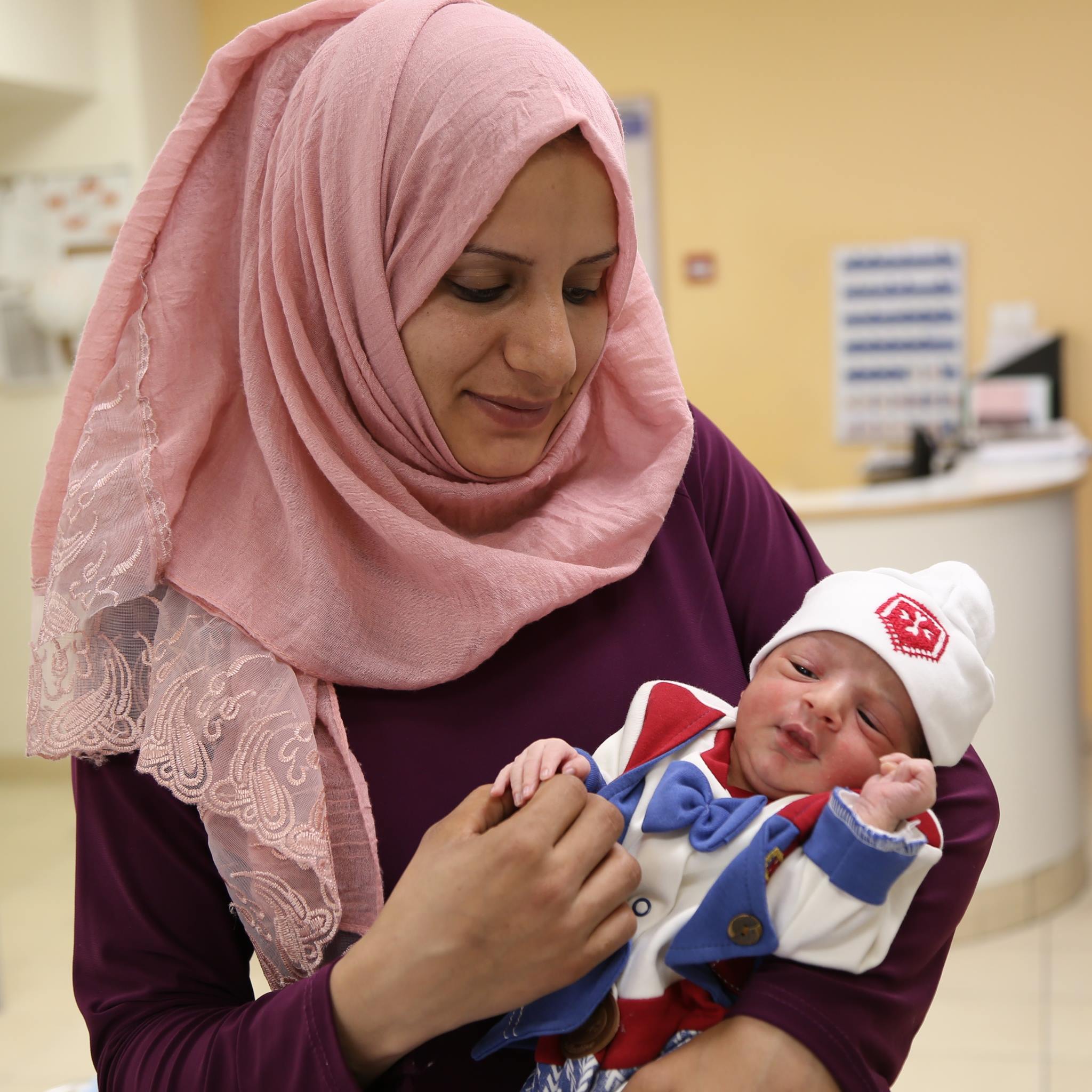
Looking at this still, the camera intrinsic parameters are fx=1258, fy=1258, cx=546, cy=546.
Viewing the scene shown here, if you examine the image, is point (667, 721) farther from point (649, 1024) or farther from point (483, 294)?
point (483, 294)

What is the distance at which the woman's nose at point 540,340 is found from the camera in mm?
1171

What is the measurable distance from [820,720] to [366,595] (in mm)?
469

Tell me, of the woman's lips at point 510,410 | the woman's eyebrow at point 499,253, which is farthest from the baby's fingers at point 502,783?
the woman's eyebrow at point 499,253

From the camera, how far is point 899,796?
3.59 ft

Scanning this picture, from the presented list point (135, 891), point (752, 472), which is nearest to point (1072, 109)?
point (752, 472)

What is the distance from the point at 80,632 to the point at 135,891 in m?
0.25

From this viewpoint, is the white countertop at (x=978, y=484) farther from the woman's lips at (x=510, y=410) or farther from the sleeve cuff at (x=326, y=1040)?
the sleeve cuff at (x=326, y=1040)

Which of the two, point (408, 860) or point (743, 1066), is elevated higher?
point (408, 860)

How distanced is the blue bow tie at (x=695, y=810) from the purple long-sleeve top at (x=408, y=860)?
0.11 meters

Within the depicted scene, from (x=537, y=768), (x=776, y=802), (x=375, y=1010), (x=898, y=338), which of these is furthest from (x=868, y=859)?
(x=898, y=338)

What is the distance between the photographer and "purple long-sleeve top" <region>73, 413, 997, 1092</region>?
3.52 ft

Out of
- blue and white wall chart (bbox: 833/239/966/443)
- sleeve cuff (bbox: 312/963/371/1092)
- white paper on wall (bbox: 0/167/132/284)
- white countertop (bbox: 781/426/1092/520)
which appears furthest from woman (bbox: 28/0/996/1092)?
blue and white wall chart (bbox: 833/239/966/443)

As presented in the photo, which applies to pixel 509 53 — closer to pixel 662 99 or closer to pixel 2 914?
pixel 2 914

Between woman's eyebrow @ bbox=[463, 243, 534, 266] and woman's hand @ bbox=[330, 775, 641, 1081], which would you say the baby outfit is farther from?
woman's eyebrow @ bbox=[463, 243, 534, 266]
